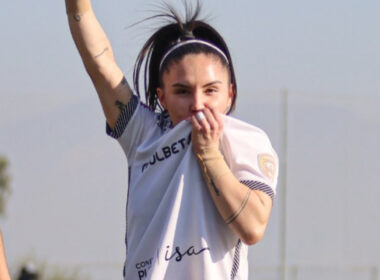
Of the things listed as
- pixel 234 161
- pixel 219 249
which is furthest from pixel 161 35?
pixel 219 249

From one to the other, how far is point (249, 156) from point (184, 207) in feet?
0.53

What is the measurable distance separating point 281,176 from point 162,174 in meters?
4.37

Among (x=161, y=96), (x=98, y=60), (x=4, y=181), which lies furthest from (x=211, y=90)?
(x=4, y=181)

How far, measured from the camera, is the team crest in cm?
200

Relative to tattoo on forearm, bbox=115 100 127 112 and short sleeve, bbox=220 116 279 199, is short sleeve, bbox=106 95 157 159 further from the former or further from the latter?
short sleeve, bbox=220 116 279 199

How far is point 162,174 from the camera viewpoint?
6.70 ft

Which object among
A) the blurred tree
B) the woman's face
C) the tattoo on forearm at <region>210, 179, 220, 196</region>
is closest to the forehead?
the woman's face

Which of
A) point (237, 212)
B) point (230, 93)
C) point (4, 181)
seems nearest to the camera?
point (237, 212)

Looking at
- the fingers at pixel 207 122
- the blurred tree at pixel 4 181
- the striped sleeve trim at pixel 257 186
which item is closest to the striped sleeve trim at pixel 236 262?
the striped sleeve trim at pixel 257 186

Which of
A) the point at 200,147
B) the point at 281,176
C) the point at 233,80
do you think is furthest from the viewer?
the point at 281,176

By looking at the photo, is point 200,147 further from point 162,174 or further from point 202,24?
point 202,24

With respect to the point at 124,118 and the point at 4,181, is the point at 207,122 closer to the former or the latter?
the point at 124,118

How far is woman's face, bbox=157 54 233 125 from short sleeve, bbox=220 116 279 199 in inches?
2.1

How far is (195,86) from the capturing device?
2004 millimetres
